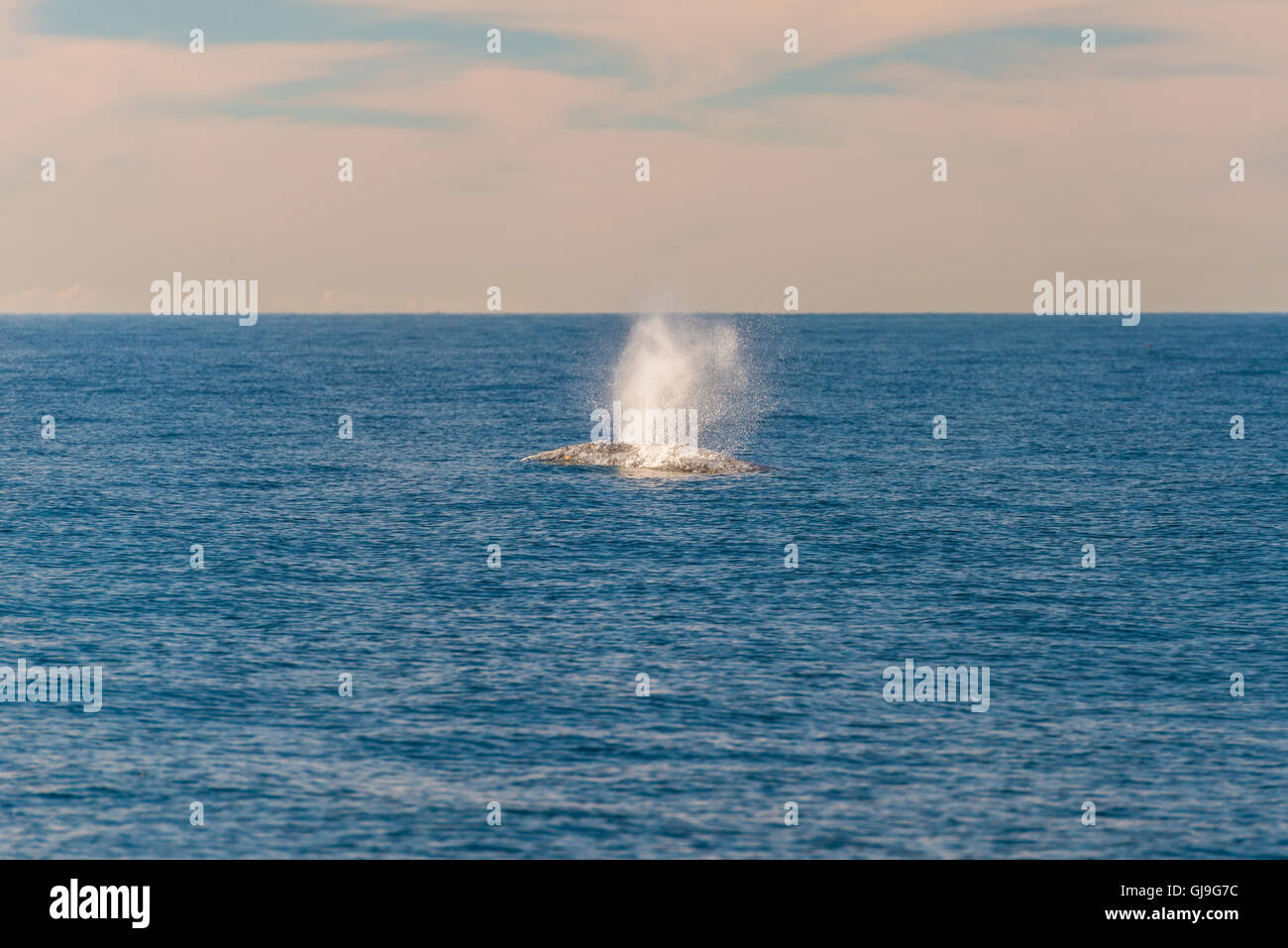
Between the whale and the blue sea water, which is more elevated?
the whale

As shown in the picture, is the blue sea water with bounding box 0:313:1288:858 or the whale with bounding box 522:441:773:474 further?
the whale with bounding box 522:441:773:474

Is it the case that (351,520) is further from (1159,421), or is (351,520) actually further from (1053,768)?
(1159,421)

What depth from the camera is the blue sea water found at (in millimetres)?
37250

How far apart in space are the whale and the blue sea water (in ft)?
8.02

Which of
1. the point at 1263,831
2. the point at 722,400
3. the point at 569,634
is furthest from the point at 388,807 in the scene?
the point at 722,400

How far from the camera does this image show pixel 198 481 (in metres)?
96.4

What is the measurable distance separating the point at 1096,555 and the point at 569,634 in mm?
31391

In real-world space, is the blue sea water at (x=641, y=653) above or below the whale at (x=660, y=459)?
below

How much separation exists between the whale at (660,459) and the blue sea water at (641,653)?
2.44m

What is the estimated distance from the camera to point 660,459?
9681 cm

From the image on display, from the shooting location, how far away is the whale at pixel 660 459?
96.8 meters

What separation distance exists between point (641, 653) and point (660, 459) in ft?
145

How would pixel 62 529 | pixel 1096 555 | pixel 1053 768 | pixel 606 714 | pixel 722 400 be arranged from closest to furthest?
1. pixel 1053 768
2. pixel 606 714
3. pixel 1096 555
4. pixel 62 529
5. pixel 722 400

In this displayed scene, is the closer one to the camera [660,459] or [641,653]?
[641,653]
